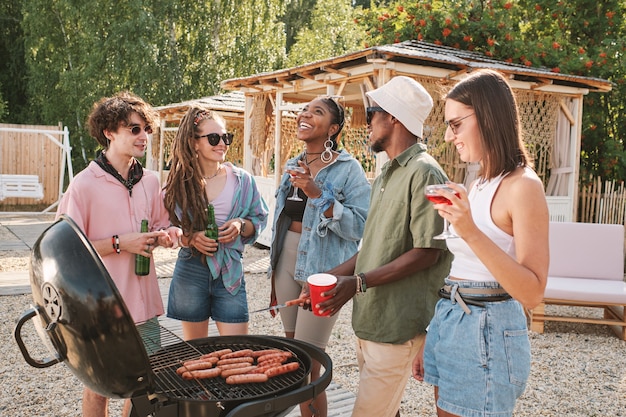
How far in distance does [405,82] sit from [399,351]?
117 cm

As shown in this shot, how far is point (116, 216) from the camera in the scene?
2809 mm

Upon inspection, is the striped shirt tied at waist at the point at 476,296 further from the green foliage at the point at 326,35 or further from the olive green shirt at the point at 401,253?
the green foliage at the point at 326,35

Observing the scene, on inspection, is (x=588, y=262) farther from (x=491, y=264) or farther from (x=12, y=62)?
(x=12, y=62)

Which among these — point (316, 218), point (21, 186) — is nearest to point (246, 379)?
point (316, 218)

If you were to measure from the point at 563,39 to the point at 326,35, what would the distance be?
1701cm

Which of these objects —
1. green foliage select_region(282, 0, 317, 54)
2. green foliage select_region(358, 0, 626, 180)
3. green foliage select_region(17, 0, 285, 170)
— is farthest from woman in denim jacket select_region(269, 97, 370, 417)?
green foliage select_region(282, 0, 317, 54)

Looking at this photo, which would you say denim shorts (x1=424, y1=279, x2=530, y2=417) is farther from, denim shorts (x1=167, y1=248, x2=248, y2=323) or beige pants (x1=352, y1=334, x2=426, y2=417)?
denim shorts (x1=167, y1=248, x2=248, y2=323)

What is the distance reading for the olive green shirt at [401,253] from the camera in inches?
91.3

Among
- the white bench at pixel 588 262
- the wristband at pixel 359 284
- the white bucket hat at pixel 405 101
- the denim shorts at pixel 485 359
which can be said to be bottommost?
the white bench at pixel 588 262

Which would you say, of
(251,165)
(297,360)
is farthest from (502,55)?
(297,360)

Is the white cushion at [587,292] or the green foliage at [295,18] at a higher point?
the green foliage at [295,18]

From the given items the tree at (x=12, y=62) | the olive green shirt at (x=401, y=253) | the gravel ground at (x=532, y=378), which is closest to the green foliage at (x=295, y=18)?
the tree at (x=12, y=62)

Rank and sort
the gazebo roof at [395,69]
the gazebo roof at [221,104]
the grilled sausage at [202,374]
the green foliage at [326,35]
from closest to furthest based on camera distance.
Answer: the grilled sausage at [202,374] → the gazebo roof at [395,69] → the gazebo roof at [221,104] → the green foliage at [326,35]

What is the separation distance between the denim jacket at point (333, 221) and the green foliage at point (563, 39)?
9.23 m
